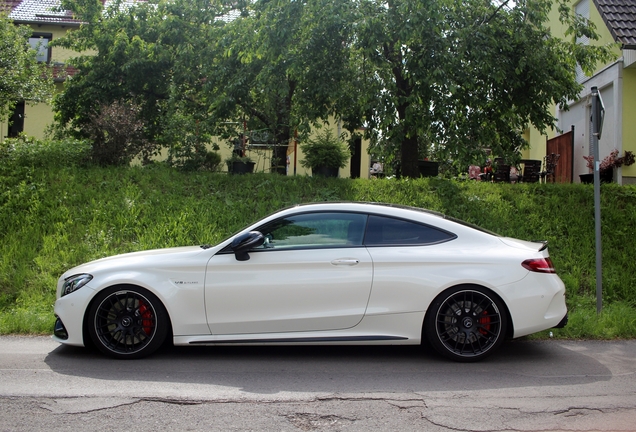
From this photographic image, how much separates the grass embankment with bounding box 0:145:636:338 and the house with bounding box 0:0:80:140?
648 inches

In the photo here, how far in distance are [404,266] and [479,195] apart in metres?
6.09

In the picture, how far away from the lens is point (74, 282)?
5957 millimetres

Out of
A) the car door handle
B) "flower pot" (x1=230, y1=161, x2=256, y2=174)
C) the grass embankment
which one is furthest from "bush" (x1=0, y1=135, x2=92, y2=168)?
the car door handle

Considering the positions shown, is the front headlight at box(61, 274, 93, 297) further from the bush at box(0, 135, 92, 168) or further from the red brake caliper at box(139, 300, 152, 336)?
the bush at box(0, 135, 92, 168)

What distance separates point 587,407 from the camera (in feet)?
15.0

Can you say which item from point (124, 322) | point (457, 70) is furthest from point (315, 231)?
point (457, 70)

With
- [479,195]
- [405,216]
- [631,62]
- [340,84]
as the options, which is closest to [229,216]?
[340,84]

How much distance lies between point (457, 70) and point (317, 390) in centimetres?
861

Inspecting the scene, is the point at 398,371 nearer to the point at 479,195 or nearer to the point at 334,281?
the point at 334,281

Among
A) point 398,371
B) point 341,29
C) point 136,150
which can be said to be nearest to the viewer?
point 398,371

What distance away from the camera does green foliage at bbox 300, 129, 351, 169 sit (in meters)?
13.4

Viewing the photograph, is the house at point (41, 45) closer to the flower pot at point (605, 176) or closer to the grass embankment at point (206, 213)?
the grass embankment at point (206, 213)

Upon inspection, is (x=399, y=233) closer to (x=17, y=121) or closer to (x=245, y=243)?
(x=245, y=243)

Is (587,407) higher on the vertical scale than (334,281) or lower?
lower
